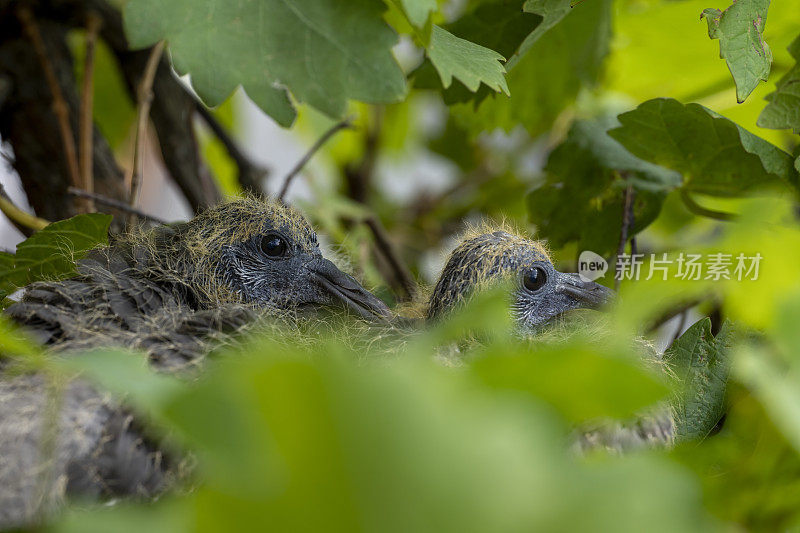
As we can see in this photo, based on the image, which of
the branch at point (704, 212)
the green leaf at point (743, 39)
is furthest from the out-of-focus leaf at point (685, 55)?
the green leaf at point (743, 39)

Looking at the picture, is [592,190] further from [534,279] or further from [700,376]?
[700,376]

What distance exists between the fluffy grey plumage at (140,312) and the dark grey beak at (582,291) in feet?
0.59

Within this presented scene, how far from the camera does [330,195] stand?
3.85ft

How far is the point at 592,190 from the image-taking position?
813 mm

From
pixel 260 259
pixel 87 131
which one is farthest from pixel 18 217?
pixel 260 259

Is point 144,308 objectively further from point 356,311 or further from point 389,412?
point 389,412

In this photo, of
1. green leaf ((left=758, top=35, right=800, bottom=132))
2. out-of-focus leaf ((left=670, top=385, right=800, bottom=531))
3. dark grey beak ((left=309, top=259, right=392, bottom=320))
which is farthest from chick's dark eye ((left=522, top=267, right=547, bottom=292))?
out-of-focus leaf ((left=670, top=385, right=800, bottom=531))

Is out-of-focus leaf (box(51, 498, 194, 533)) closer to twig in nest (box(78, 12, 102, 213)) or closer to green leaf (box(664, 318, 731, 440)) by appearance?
green leaf (box(664, 318, 731, 440))

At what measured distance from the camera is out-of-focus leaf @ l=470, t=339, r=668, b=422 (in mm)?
257

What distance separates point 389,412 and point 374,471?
2 cm

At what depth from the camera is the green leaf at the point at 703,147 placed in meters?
0.66

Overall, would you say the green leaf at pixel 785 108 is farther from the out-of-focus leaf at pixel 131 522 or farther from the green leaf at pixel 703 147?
the out-of-focus leaf at pixel 131 522

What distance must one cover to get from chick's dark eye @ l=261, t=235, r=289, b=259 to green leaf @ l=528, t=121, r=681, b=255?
0.26m

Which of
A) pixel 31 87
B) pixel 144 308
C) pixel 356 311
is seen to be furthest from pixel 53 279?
pixel 31 87
